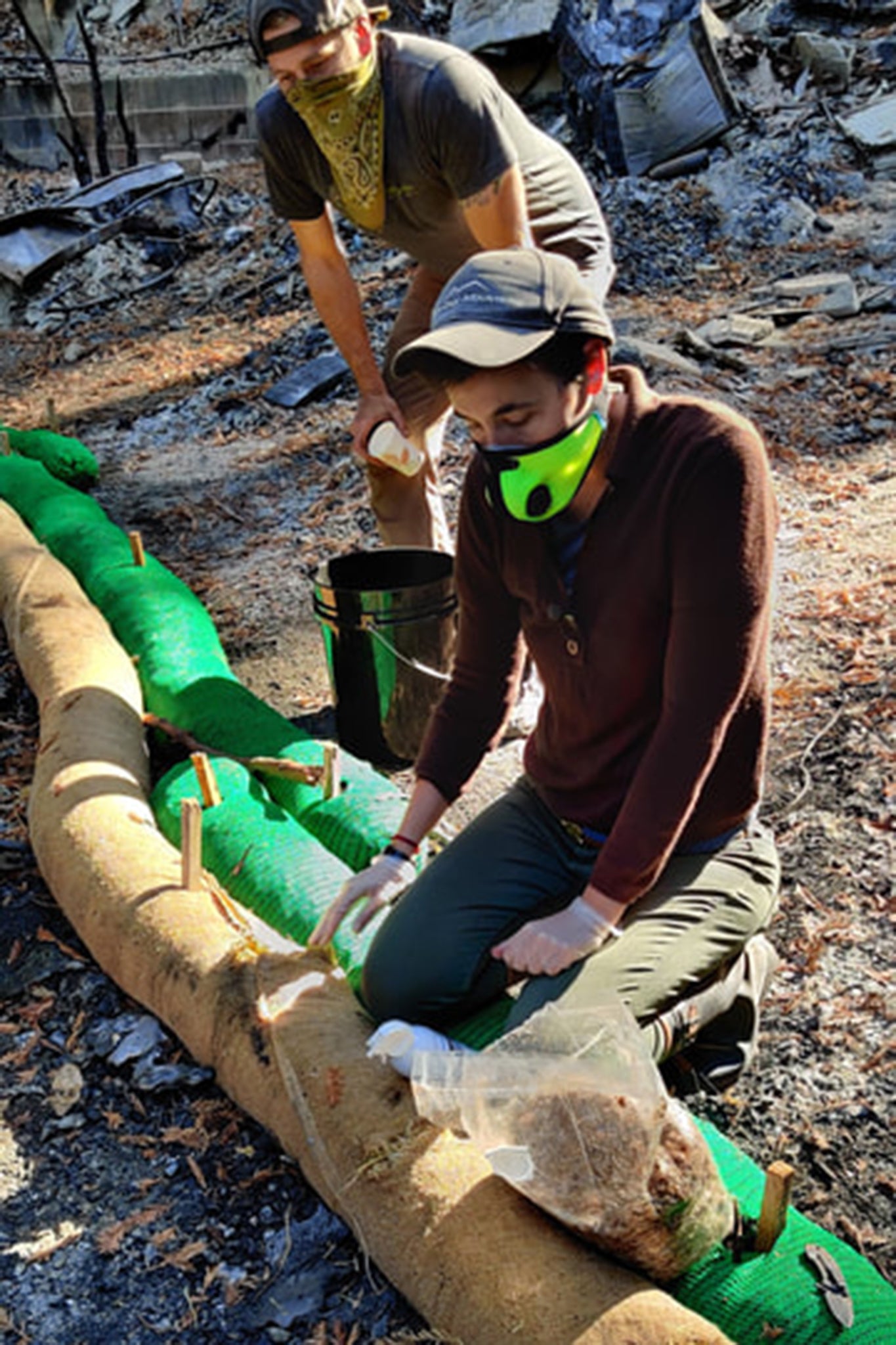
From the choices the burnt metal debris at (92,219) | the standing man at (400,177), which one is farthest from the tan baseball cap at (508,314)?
the burnt metal debris at (92,219)

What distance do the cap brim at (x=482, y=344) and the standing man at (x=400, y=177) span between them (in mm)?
974

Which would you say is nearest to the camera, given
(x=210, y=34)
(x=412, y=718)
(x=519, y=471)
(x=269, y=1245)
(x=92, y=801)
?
(x=519, y=471)

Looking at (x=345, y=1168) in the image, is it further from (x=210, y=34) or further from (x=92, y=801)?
(x=210, y=34)

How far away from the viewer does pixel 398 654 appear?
392cm

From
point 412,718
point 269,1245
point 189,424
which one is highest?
point 269,1245

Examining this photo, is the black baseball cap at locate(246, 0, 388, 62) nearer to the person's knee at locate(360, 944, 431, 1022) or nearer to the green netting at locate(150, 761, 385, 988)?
the green netting at locate(150, 761, 385, 988)

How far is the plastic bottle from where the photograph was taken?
389 centimetres

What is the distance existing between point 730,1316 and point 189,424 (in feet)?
22.1

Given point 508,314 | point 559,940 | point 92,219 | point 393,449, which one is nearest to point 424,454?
point 393,449

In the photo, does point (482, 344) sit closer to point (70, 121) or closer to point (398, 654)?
point (398, 654)

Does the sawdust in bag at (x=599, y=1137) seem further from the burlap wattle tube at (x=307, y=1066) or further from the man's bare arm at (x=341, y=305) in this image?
the man's bare arm at (x=341, y=305)

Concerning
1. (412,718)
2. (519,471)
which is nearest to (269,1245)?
(519,471)

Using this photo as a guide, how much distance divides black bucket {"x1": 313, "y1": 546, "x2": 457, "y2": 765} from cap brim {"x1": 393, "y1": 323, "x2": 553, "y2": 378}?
1.78 meters

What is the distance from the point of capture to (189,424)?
791 centimetres
